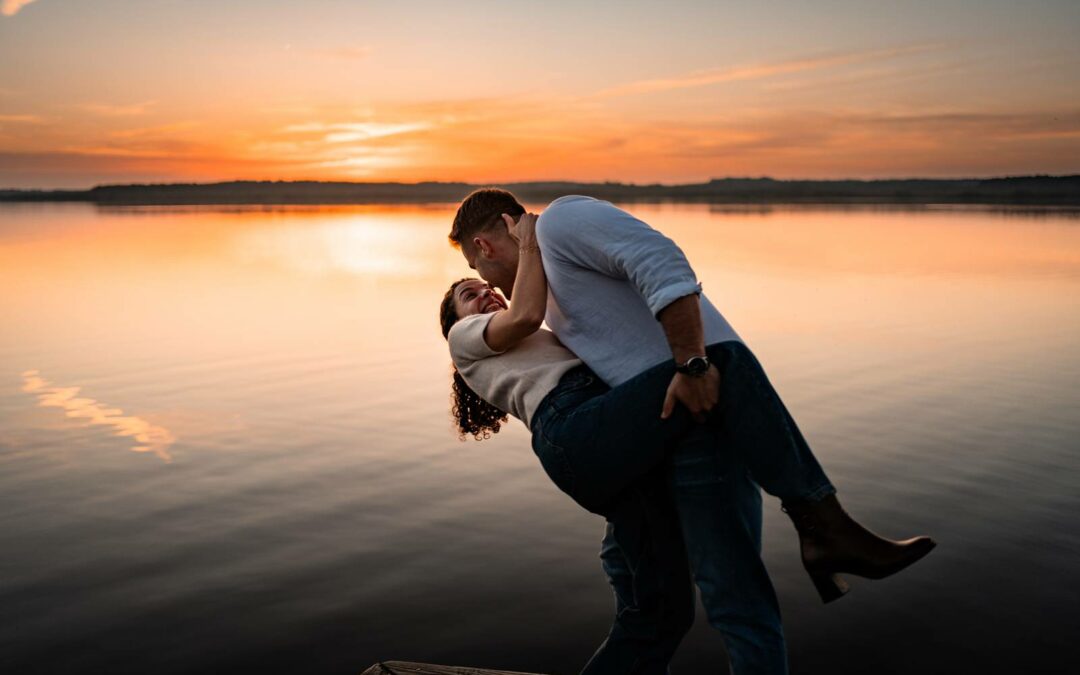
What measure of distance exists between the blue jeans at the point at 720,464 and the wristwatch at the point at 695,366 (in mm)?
112

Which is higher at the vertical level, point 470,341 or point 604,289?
point 604,289

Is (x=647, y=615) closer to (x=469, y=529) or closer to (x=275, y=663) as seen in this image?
(x=275, y=663)

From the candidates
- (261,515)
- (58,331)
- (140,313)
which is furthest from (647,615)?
(140,313)

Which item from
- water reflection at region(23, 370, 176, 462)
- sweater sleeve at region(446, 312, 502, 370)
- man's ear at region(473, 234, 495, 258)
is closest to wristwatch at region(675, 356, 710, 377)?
sweater sleeve at region(446, 312, 502, 370)

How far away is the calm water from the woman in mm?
2551

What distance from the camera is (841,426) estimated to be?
30.9ft

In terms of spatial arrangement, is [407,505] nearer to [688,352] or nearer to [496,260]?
[496,260]

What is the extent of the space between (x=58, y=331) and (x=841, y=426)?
1382 cm

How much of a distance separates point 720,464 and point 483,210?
1.18m

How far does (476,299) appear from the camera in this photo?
11.4 feet

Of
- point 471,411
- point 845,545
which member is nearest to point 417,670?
point 471,411

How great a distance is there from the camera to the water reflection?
9070mm

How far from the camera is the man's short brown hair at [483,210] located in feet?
10.7

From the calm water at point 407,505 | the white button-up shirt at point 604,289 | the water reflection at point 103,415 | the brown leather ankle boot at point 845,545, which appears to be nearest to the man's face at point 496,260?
the white button-up shirt at point 604,289
